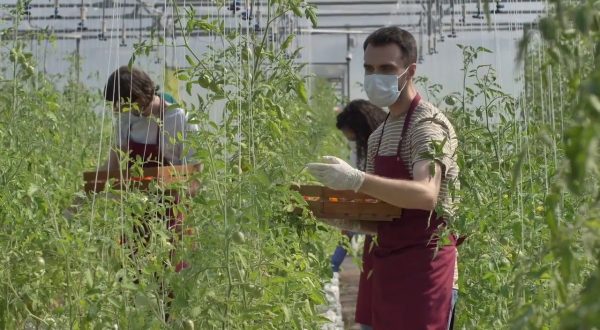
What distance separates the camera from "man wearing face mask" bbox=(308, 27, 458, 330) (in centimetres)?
283

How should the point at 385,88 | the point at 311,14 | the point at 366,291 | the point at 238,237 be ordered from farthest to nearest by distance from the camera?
the point at 366,291
the point at 385,88
the point at 311,14
the point at 238,237

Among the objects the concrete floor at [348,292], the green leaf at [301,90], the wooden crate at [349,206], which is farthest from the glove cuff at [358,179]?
the concrete floor at [348,292]

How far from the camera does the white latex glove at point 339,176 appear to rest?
2.83 meters

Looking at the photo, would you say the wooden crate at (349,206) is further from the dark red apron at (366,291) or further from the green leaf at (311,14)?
the green leaf at (311,14)

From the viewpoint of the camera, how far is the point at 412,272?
3000 mm

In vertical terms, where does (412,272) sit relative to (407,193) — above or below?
below

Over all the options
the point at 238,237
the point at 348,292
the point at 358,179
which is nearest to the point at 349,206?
the point at 358,179

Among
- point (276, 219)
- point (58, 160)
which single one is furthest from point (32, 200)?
point (58, 160)

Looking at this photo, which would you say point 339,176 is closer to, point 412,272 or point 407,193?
point 407,193

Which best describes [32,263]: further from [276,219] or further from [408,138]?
[408,138]

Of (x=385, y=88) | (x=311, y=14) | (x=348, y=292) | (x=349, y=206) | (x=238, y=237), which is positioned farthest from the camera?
(x=348, y=292)

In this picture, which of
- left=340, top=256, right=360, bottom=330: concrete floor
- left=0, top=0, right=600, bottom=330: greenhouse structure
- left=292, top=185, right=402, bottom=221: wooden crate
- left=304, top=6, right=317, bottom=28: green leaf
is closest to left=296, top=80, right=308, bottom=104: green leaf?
left=0, top=0, right=600, bottom=330: greenhouse structure

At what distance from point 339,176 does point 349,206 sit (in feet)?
0.53

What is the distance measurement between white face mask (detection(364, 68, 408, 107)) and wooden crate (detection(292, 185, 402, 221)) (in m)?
0.35
